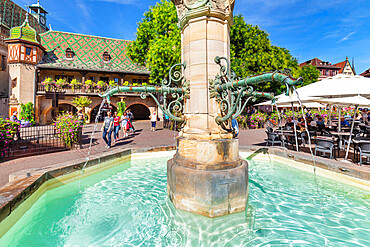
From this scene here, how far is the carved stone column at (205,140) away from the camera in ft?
9.41

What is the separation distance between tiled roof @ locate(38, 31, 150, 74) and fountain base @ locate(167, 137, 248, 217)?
27035 millimetres

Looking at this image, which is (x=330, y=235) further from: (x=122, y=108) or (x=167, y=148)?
(x=122, y=108)

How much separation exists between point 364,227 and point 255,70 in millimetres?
16986

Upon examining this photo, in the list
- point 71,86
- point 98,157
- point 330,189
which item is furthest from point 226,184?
point 71,86

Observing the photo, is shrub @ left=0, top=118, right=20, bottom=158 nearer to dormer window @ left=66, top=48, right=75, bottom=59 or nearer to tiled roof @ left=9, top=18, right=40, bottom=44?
tiled roof @ left=9, top=18, right=40, bottom=44

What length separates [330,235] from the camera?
2553 millimetres

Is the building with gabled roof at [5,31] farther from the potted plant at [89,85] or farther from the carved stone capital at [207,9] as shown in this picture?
the carved stone capital at [207,9]

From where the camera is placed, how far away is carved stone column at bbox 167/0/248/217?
2.87 meters

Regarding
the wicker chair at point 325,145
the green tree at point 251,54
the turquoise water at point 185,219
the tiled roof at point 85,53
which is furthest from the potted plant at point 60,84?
the wicker chair at point 325,145

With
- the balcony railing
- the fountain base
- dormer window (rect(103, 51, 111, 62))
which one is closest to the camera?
the fountain base

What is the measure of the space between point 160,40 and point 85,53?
60.3ft

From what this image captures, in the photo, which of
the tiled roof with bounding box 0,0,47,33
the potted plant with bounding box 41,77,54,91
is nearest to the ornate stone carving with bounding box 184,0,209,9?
the potted plant with bounding box 41,77,54,91

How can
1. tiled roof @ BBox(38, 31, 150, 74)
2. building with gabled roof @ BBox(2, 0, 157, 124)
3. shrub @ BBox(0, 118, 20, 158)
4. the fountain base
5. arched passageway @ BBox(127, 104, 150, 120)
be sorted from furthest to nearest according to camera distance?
arched passageway @ BBox(127, 104, 150, 120), tiled roof @ BBox(38, 31, 150, 74), building with gabled roof @ BBox(2, 0, 157, 124), shrub @ BBox(0, 118, 20, 158), the fountain base

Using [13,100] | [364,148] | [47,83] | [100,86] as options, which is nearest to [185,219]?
[364,148]
